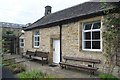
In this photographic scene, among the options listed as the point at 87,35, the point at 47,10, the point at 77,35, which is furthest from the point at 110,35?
the point at 47,10

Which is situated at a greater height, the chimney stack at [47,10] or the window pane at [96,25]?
the chimney stack at [47,10]

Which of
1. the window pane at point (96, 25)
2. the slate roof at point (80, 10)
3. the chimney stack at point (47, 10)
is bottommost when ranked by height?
the window pane at point (96, 25)

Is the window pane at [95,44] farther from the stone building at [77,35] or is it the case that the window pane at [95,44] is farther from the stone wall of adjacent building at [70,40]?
the stone wall of adjacent building at [70,40]

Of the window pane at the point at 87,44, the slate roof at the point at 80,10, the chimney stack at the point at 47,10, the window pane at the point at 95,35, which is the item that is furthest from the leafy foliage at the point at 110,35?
the chimney stack at the point at 47,10

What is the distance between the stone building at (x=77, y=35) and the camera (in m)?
10.4

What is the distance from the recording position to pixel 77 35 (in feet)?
38.7

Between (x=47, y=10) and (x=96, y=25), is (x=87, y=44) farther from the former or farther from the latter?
(x=47, y=10)

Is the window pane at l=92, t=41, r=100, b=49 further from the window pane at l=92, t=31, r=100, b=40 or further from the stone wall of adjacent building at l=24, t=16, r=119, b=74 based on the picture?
the stone wall of adjacent building at l=24, t=16, r=119, b=74

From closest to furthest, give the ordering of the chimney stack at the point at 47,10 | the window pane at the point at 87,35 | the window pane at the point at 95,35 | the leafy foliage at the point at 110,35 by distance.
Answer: the leafy foliage at the point at 110,35, the window pane at the point at 95,35, the window pane at the point at 87,35, the chimney stack at the point at 47,10

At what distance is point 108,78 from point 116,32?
98.4 inches

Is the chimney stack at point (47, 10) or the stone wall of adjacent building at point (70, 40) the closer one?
the stone wall of adjacent building at point (70, 40)

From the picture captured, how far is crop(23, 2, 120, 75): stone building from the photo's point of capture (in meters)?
10.4

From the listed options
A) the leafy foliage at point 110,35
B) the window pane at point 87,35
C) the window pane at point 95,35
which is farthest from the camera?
the window pane at point 87,35

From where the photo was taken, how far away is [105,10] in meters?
9.32
